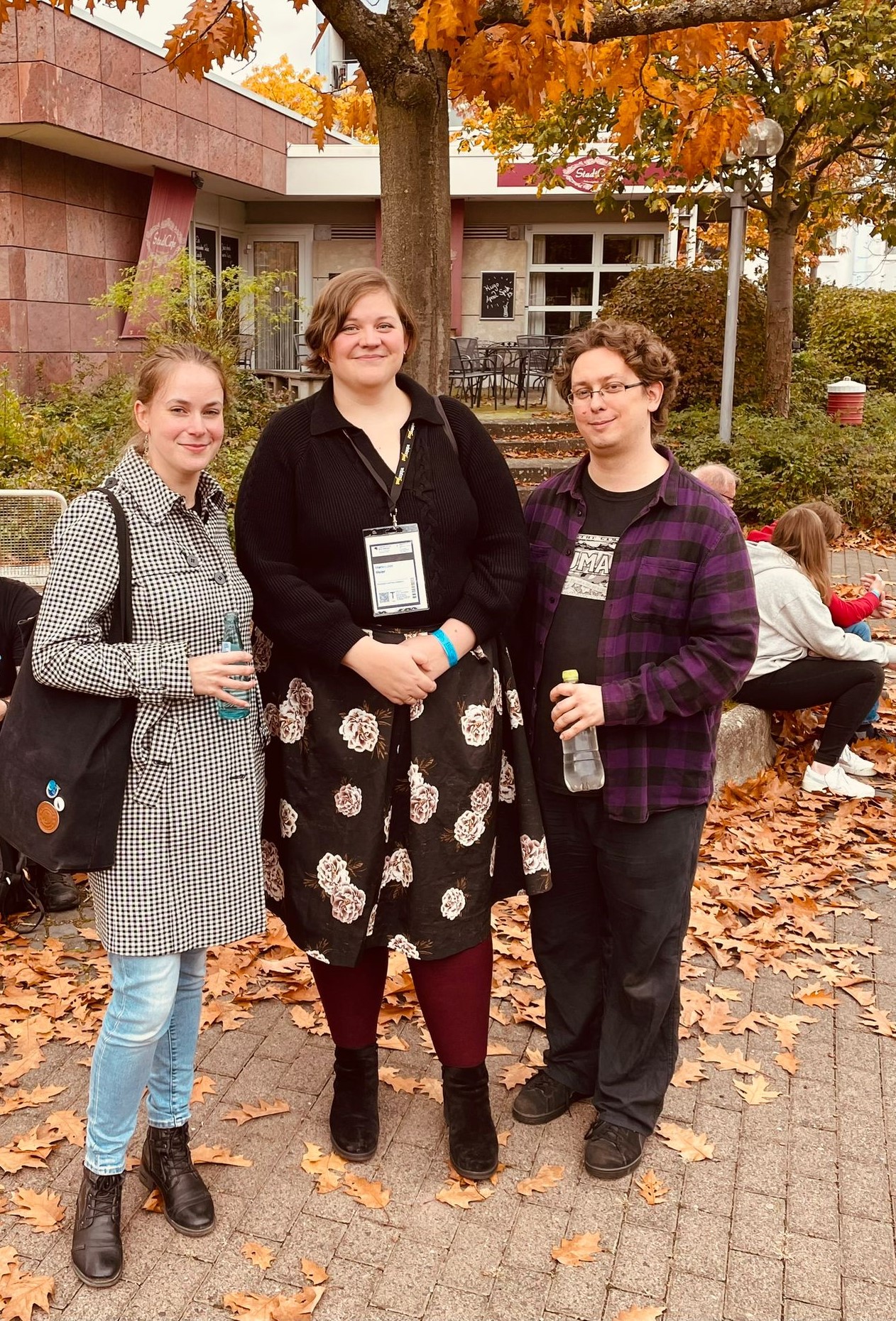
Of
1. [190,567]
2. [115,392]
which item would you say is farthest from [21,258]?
[190,567]

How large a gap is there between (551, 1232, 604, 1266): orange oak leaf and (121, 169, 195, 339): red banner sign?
16.9 meters

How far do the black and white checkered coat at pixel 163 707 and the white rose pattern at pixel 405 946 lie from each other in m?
0.36

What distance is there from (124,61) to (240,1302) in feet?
56.5

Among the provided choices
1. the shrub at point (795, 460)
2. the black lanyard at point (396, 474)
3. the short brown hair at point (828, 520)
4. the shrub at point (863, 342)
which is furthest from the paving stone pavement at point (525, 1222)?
the shrub at point (863, 342)

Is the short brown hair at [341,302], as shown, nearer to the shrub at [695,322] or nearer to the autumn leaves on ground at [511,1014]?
the autumn leaves on ground at [511,1014]

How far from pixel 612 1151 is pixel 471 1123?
1.27 ft

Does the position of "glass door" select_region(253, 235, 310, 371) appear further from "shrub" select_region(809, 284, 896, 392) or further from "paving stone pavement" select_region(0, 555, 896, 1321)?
"paving stone pavement" select_region(0, 555, 896, 1321)

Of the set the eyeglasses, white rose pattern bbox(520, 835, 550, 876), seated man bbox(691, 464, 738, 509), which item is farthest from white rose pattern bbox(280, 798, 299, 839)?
seated man bbox(691, 464, 738, 509)

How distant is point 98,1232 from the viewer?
9.33ft

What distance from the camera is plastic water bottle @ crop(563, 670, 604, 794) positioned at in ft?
10.00

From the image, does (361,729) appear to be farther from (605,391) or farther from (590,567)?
(605,391)

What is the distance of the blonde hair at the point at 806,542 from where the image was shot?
589 centimetres

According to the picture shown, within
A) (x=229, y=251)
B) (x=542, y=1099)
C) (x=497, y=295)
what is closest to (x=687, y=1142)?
(x=542, y=1099)

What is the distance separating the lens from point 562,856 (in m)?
3.26
